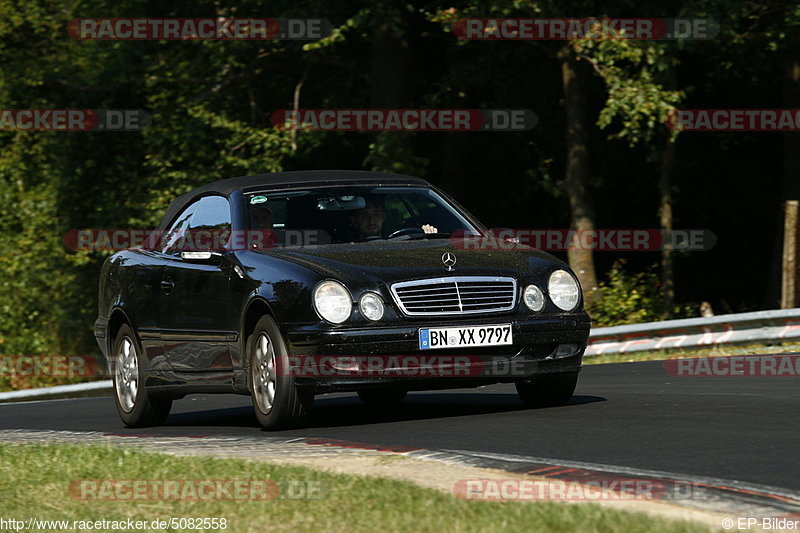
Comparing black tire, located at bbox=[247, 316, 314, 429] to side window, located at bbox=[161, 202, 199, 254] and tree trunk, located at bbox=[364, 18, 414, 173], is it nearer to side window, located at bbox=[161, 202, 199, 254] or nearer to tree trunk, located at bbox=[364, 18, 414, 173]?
side window, located at bbox=[161, 202, 199, 254]

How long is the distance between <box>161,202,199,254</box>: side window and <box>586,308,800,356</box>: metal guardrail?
597cm

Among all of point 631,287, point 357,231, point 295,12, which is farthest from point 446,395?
point 295,12

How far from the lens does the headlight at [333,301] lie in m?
9.02

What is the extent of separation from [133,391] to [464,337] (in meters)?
3.17

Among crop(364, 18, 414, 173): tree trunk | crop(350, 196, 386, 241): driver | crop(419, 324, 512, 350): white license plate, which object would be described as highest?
crop(364, 18, 414, 173): tree trunk

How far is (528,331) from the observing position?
938 centimetres

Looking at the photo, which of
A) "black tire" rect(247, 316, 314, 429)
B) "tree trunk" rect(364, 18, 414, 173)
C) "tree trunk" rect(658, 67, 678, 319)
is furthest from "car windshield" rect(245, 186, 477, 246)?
"tree trunk" rect(364, 18, 414, 173)

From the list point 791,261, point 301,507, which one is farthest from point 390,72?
point 301,507

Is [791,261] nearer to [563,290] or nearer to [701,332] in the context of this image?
[701,332]

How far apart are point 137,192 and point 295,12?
5042 millimetres

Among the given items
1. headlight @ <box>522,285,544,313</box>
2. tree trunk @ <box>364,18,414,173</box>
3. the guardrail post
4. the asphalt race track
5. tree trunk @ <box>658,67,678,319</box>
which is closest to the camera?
the asphalt race track

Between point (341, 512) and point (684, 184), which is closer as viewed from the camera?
point (341, 512)

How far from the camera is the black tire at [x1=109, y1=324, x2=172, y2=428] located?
11070mm

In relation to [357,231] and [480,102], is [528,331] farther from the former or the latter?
[480,102]
